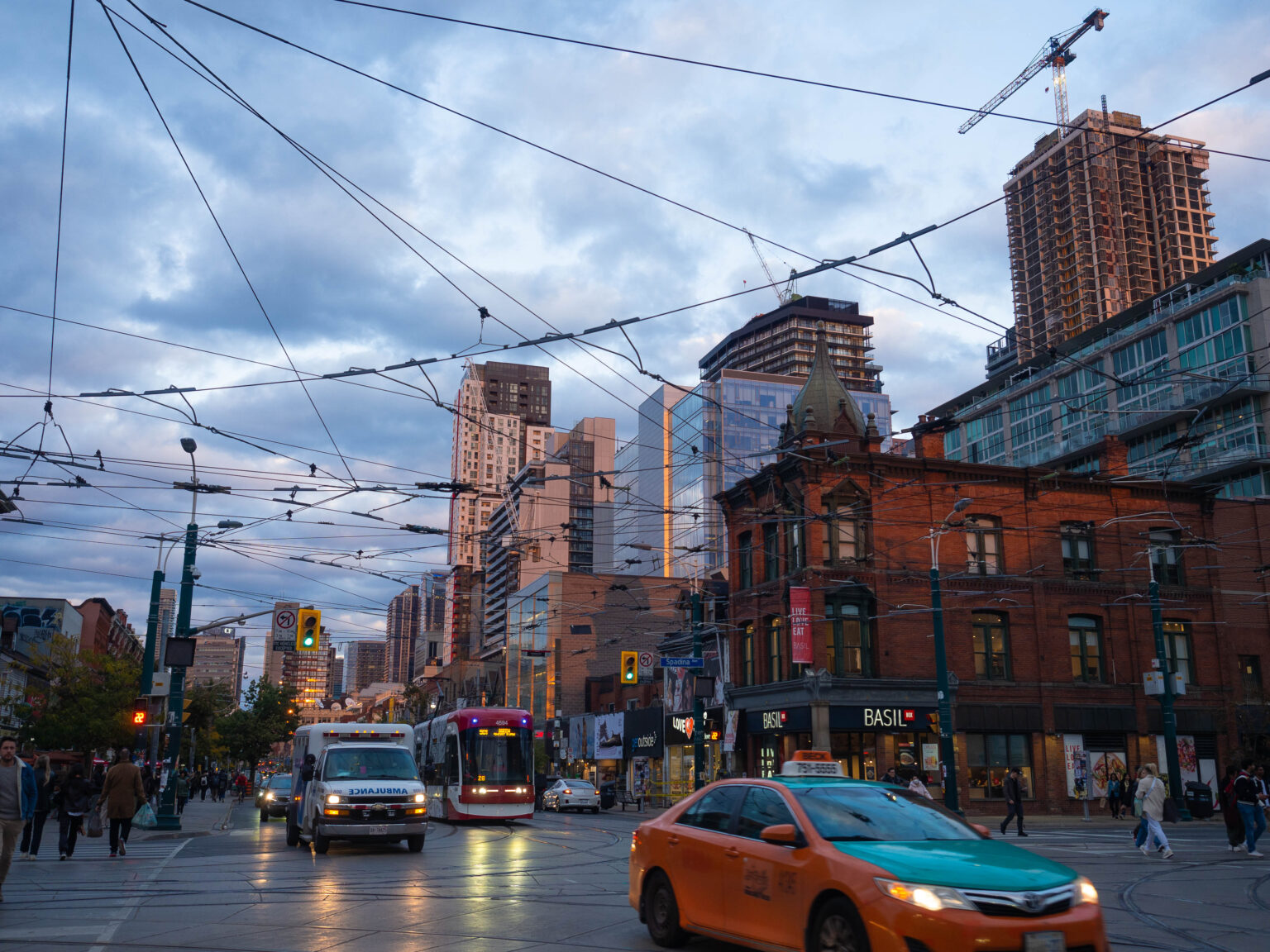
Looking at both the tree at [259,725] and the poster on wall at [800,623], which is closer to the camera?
the poster on wall at [800,623]

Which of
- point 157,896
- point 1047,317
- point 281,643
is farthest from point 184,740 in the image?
point 1047,317

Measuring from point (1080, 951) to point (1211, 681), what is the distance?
42.4 metres

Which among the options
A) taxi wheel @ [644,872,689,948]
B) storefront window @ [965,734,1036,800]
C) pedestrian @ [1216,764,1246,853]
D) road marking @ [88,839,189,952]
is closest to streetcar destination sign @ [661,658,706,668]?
storefront window @ [965,734,1036,800]

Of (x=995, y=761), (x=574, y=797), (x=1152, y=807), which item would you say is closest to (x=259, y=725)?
(x=574, y=797)

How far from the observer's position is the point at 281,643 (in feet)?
102

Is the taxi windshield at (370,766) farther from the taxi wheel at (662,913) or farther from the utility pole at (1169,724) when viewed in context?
the utility pole at (1169,724)

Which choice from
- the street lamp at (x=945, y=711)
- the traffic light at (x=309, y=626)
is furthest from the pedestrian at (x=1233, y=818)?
the traffic light at (x=309, y=626)

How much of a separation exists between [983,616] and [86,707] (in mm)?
33992

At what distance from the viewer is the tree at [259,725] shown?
8356 centimetres

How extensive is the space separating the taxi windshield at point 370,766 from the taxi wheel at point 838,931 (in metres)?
14.2

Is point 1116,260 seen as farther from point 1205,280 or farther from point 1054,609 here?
point 1054,609

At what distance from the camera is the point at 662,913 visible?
9570 mm

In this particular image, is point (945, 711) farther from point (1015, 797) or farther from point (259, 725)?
point (259, 725)

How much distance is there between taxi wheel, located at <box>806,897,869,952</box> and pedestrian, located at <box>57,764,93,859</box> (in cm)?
1516
